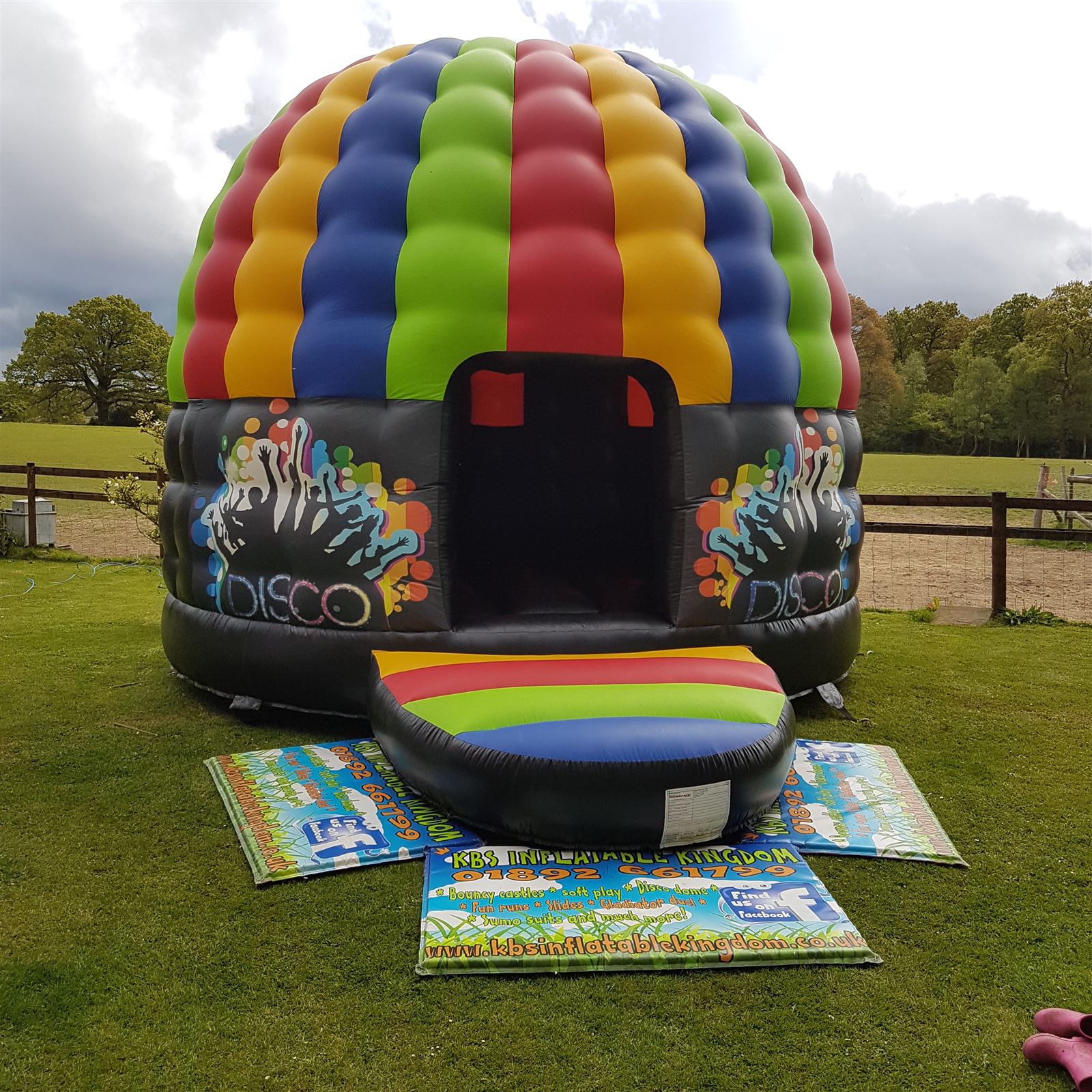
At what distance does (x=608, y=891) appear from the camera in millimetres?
2768

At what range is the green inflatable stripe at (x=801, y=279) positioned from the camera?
14.5 feet

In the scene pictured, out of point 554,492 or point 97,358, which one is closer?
point 554,492

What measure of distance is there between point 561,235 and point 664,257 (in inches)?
18.2

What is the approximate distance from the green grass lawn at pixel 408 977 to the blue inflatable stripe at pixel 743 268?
1853mm

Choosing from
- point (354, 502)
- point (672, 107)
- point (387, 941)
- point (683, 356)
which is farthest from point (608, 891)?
point (672, 107)

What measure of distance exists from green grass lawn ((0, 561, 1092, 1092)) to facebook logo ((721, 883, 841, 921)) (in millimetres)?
139

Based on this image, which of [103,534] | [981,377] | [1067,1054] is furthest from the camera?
[981,377]

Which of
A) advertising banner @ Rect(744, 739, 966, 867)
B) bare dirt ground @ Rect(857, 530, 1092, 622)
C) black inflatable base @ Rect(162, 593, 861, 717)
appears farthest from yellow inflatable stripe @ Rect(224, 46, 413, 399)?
bare dirt ground @ Rect(857, 530, 1092, 622)

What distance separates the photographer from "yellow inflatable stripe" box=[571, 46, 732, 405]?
12.9 ft

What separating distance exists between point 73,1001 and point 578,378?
11.4ft

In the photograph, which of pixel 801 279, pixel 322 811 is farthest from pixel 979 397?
pixel 322 811

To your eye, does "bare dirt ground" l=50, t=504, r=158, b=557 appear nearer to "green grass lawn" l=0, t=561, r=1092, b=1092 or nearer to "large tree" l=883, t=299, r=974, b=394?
"green grass lawn" l=0, t=561, r=1092, b=1092

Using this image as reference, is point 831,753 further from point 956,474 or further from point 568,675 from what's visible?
point 956,474

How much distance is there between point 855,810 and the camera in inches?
135
